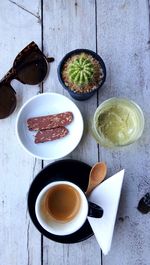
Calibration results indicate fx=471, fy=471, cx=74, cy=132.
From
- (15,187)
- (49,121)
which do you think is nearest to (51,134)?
(49,121)

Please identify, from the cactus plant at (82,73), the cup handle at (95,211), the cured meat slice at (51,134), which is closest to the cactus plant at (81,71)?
the cactus plant at (82,73)

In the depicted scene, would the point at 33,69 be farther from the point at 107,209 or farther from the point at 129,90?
the point at 107,209

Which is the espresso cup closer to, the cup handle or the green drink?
A: the cup handle

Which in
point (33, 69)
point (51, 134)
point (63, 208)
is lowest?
point (63, 208)

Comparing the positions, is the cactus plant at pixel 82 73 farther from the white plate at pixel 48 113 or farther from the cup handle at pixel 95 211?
the cup handle at pixel 95 211

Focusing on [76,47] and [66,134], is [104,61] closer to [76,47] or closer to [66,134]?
[76,47]

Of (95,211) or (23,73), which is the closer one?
(95,211)

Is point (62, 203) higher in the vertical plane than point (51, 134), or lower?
lower
